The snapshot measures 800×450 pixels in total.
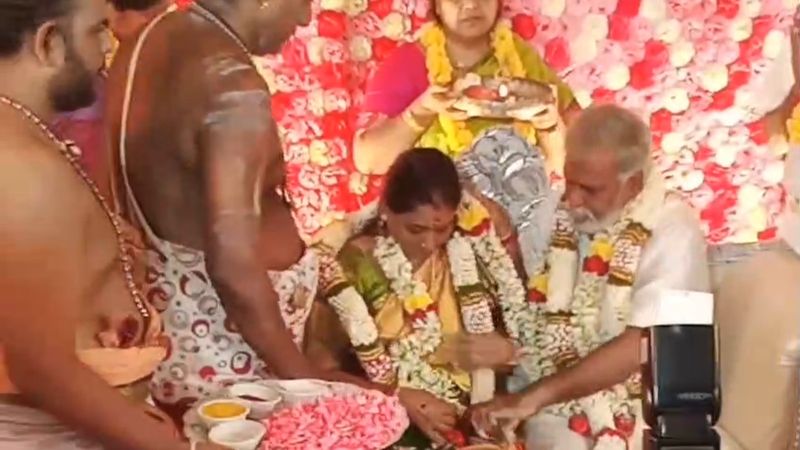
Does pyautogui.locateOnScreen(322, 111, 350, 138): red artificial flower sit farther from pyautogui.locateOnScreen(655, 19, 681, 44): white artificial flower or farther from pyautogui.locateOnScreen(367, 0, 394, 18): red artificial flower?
pyautogui.locateOnScreen(655, 19, 681, 44): white artificial flower

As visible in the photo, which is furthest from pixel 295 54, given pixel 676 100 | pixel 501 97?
pixel 676 100

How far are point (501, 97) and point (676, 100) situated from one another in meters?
0.21

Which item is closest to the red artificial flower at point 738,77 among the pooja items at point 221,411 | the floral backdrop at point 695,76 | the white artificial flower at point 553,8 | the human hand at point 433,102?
the floral backdrop at point 695,76

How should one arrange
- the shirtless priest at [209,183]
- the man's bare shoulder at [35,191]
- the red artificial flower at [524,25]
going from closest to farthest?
the man's bare shoulder at [35,191] < the shirtless priest at [209,183] < the red artificial flower at [524,25]

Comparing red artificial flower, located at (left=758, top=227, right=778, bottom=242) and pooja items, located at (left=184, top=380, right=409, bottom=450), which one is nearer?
pooja items, located at (left=184, top=380, right=409, bottom=450)

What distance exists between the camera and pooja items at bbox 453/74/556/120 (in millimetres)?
1464

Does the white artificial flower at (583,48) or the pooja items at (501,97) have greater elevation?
the white artificial flower at (583,48)

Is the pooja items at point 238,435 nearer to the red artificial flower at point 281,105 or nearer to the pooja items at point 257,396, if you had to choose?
the pooja items at point 257,396

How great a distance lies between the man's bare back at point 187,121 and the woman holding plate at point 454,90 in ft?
0.41

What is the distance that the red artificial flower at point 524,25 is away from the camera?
4.83ft

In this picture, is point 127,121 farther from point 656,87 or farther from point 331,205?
point 656,87

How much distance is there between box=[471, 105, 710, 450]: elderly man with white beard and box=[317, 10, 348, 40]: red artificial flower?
0.30m

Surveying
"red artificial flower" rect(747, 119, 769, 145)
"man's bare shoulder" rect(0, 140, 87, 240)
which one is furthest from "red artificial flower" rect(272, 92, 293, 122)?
"red artificial flower" rect(747, 119, 769, 145)

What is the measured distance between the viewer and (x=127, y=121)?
136 cm
